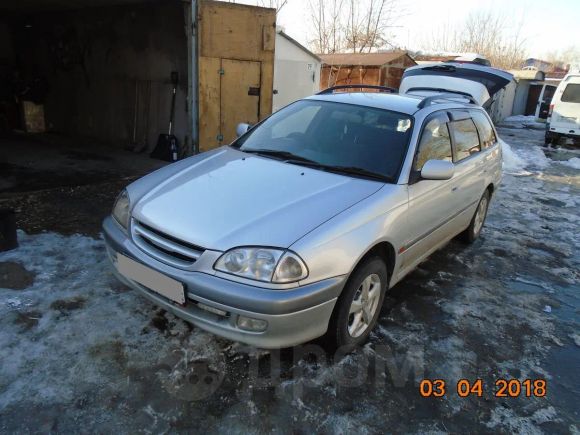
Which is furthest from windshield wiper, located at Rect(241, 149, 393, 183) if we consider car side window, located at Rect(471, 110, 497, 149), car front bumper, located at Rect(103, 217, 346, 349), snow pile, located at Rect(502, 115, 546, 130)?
snow pile, located at Rect(502, 115, 546, 130)

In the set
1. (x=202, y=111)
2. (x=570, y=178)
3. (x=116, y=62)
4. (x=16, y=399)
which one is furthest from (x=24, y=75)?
(x=570, y=178)

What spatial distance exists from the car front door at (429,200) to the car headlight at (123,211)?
1.85 metres

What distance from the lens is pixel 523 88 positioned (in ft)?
84.4

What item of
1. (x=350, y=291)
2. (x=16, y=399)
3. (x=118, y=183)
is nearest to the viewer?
(x=16, y=399)

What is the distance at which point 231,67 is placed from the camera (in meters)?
7.48

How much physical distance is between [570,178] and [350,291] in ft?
29.3

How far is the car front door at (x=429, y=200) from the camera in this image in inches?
121

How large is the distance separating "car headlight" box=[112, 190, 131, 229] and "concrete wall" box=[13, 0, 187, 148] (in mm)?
5194

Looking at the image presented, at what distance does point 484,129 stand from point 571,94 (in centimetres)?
1133

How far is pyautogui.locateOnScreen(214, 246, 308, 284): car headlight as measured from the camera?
7.25 feet

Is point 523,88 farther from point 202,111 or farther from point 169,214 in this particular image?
point 169,214
